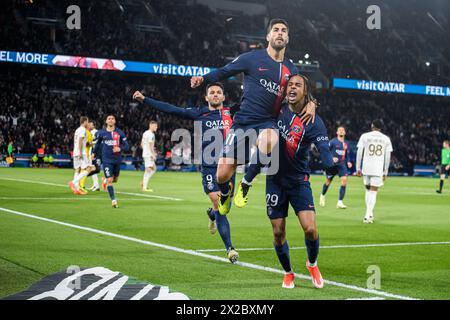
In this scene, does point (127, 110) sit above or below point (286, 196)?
above

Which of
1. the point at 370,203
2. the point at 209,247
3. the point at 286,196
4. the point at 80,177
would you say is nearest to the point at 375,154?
the point at 370,203

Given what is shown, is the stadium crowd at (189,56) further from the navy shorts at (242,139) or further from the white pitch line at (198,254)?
the navy shorts at (242,139)

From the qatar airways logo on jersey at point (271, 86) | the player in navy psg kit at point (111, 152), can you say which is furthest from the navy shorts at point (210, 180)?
the player in navy psg kit at point (111, 152)

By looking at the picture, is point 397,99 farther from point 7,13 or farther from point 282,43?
point 282,43

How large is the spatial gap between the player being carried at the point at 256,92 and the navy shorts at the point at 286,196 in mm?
663

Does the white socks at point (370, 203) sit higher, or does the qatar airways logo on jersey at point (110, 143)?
the qatar airways logo on jersey at point (110, 143)

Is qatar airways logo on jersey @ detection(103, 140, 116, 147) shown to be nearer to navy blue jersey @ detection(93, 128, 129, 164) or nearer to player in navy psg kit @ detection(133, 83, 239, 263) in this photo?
navy blue jersey @ detection(93, 128, 129, 164)

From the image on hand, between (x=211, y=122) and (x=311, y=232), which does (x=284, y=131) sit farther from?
(x=211, y=122)

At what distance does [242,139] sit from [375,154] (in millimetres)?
8758

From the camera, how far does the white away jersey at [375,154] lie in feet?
53.6

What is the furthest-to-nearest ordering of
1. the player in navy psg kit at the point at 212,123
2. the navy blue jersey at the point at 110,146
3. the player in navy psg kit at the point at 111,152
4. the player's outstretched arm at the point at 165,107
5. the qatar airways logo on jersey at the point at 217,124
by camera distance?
the navy blue jersey at the point at 110,146
the player in navy psg kit at the point at 111,152
the qatar airways logo on jersey at the point at 217,124
the player in navy psg kit at the point at 212,123
the player's outstretched arm at the point at 165,107

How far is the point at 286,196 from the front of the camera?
7.61 metres

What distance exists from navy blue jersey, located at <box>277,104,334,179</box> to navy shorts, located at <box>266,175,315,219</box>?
84 mm

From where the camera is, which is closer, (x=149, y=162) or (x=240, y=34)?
(x=149, y=162)
